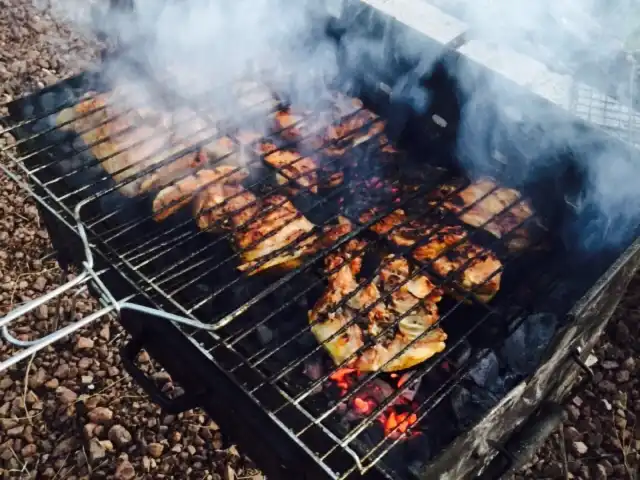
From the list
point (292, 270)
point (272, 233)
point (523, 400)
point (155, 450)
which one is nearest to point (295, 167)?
point (272, 233)

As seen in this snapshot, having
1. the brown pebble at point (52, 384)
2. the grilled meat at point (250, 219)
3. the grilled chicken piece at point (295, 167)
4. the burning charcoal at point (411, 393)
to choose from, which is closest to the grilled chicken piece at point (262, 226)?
the grilled meat at point (250, 219)

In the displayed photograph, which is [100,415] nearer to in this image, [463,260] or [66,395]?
[66,395]

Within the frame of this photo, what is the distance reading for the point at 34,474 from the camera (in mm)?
3297

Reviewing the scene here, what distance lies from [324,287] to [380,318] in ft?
1.20

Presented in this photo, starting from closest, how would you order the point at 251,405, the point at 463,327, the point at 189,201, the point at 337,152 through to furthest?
the point at 251,405 → the point at 463,327 → the point at 189,201 → the point at 337,152

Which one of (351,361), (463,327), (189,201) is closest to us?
(351,361)

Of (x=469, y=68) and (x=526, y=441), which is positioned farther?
(x=469, y=68)

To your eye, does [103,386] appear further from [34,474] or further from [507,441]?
[507,441]

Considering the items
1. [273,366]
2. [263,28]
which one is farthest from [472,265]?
[263,28]

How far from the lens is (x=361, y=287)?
8.21ft

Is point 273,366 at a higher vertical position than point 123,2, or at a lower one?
lower

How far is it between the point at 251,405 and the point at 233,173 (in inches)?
48.6

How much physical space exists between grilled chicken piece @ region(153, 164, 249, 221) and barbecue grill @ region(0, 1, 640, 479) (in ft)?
0.23

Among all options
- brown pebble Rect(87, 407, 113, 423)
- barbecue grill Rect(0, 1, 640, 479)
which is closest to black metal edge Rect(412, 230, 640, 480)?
barbecue grill Rect(0, 1, 640, 479)
